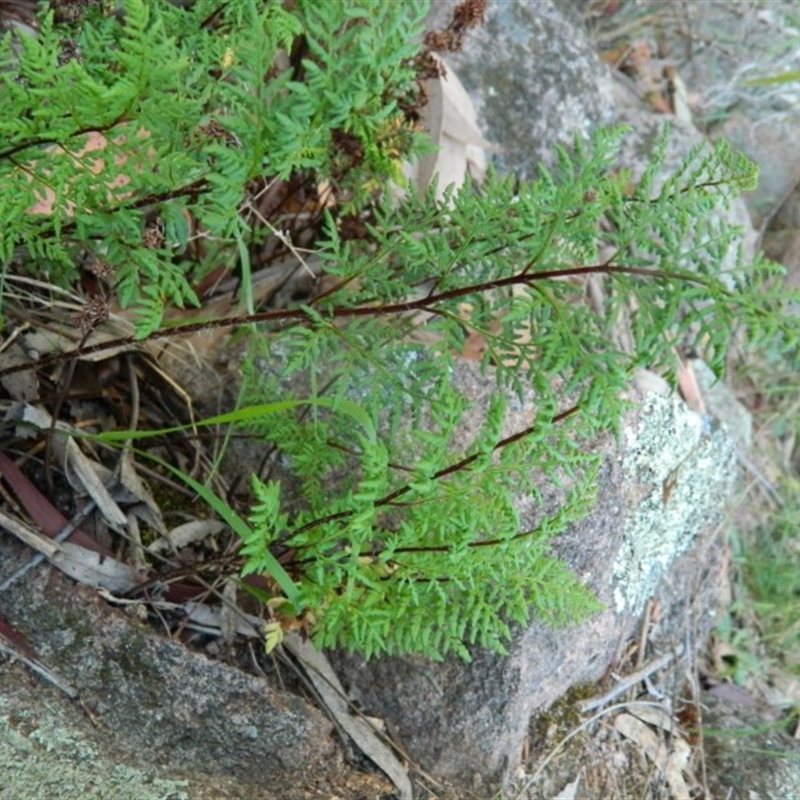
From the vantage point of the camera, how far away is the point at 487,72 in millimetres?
3102

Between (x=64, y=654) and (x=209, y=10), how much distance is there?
1.17 metres

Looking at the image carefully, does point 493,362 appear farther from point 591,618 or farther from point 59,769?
point 59,769

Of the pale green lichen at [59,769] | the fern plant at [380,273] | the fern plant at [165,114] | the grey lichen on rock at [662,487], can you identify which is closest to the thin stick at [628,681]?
the grey lichen on rock at [662,487]

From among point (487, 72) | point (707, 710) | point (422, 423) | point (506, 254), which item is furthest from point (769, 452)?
point (506, 254)

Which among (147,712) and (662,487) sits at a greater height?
(662,487)

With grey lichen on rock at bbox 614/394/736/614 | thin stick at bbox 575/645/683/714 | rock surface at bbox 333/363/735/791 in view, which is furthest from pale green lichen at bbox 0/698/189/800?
grey lichen on rock at bbox 614/394/736/614

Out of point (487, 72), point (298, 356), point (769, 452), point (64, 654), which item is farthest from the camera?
point (769, 452)

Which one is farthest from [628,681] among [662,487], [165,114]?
[165,114]

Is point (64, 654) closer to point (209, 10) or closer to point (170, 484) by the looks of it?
point (170, 484)

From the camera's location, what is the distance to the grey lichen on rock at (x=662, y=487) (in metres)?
2.51

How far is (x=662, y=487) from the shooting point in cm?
262

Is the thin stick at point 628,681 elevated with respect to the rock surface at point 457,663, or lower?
lower

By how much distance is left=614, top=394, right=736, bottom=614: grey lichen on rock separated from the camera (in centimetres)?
251

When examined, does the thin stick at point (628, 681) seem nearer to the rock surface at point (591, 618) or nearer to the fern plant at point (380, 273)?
the rock surface at point (591, 618)
